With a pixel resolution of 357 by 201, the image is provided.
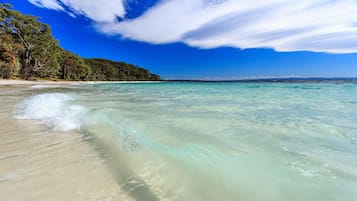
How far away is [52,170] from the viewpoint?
249 centimetres

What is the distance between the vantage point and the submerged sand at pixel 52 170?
77.9 inches

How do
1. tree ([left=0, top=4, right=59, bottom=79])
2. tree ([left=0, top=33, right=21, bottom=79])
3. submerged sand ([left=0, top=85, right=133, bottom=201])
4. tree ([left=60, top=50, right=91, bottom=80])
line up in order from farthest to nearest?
tree ([left=60, top=50, right=91, bottom=80]), tree ([left=0, top=4, right=59, bottom=79]), tree ([left=0, top=33, right=21, bottom=79]), submerged sand ([left=0, top=85, right=133, bottom=201])

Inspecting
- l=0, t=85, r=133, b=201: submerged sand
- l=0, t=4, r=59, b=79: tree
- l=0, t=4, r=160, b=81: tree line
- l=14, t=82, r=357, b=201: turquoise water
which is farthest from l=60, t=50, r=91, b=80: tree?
l=14, t=82, r=357, b=201: turquoise water

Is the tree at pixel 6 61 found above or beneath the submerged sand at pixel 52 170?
above

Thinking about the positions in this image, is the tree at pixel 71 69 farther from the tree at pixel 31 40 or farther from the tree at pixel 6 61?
the tree at pixel 6 61

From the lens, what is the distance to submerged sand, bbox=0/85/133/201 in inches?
77.9

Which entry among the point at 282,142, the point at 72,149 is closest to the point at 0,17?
the point at 72,149

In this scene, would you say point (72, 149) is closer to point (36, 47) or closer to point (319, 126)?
point (319, 126)

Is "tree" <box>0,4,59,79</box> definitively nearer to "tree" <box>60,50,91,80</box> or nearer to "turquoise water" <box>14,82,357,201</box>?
"tree" <box>60,50,91,80</box>

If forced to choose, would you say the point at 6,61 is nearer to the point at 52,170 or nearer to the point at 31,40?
the point at 31,40

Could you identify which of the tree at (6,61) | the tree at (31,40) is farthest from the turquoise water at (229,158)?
the tree at (31,40)

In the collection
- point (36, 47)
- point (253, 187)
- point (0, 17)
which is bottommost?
point (253, 187)

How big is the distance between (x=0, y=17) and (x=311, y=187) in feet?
178

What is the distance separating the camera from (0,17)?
3709cm
